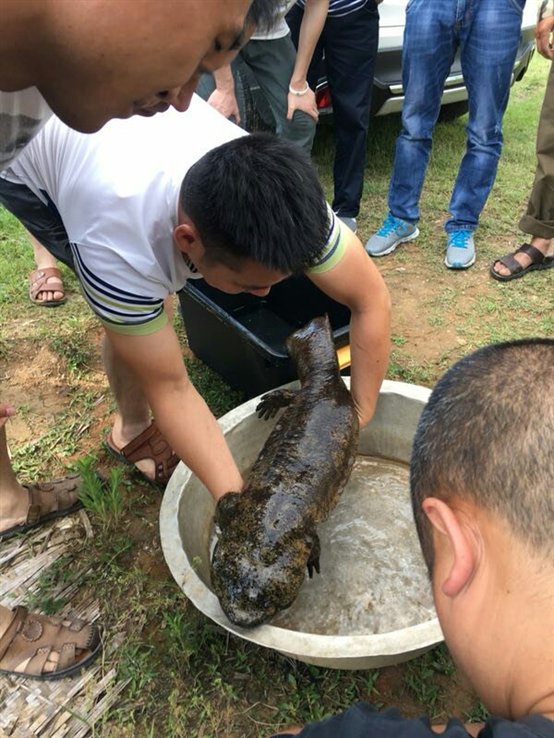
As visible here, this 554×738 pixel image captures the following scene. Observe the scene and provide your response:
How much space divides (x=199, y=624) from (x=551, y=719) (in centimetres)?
172

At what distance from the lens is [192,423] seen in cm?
232

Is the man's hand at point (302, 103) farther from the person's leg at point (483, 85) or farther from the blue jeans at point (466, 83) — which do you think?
the person's leg at point (483, 85)

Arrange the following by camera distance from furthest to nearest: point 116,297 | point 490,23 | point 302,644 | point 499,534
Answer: point 490,23, point 116,297, point 302,644, point 499,534

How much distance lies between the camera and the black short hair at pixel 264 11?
1658 mm

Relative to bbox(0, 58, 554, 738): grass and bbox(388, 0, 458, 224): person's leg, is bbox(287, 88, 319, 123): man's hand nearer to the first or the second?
bbox(388, 0, 458, 224): person's leg

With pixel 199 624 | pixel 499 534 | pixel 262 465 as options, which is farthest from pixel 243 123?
pixel 499 534

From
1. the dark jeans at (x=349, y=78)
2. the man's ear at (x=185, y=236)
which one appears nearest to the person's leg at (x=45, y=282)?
the dark jeans at (x=349, y=78)

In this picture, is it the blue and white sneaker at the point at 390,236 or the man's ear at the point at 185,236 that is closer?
the man's ear at the point at 185,236

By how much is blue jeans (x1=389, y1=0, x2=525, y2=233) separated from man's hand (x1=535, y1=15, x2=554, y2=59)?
15cm

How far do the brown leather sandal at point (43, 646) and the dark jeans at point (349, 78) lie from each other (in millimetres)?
3859

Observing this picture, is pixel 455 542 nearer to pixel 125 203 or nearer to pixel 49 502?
pixel 125 203

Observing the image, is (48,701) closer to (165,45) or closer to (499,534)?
(499,534)

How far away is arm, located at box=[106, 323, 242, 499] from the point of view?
87.7 inches

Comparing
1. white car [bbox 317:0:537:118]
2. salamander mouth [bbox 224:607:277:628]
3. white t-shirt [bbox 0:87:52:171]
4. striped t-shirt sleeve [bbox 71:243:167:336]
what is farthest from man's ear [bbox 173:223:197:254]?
white car [bbox 317:0:537:118]
